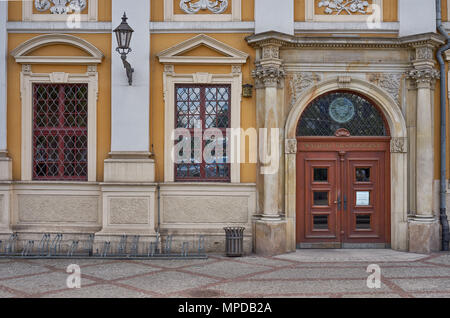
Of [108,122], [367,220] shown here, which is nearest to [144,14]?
[108,122]

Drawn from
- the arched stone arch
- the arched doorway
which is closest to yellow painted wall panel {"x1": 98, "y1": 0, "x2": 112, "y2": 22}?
the arched stone arch

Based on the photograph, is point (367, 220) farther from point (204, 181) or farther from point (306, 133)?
point (204, 181)

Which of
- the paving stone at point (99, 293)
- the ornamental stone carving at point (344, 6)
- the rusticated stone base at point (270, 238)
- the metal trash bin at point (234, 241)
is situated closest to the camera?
the paving stone at point (99, 293)

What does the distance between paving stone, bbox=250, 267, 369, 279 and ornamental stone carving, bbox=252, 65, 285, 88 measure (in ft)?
13.0

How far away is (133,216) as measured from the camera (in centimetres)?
1062

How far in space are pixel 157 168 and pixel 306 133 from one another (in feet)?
11.2

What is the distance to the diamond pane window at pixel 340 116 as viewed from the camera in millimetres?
11203

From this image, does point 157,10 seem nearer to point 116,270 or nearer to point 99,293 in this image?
point 116,270

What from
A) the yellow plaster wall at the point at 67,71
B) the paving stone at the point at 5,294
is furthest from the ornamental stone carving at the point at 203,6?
the paving stone at the point at 5,294

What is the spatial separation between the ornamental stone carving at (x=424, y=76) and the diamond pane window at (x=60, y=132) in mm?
7209

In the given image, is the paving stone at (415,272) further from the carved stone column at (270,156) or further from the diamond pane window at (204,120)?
the diamond pane window at (204,120)

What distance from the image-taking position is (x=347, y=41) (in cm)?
1076

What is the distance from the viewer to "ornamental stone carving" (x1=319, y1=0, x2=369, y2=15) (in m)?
11.1

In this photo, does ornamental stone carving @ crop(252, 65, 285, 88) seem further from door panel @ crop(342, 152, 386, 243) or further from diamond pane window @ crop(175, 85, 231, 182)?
door panel @ crop(342, 152, 386, 243)
